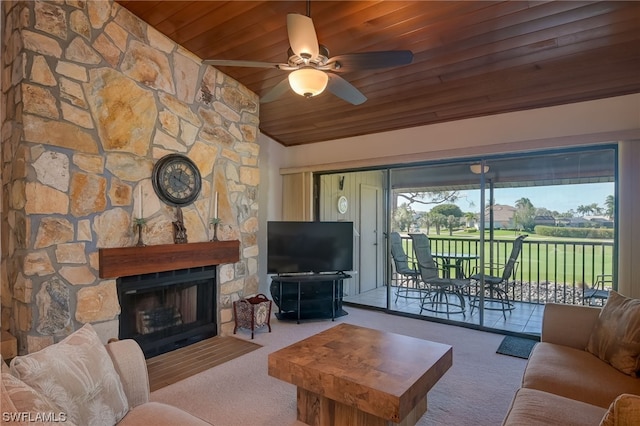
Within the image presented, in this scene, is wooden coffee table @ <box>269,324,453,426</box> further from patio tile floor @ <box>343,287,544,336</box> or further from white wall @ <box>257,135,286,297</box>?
white wall @ <box>257,135,286,297</box>

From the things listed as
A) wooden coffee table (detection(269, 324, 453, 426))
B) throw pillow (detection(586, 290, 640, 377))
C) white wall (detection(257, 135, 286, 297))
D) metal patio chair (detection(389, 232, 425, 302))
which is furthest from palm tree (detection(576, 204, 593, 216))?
white wall (detection(257, 135, 286, 297))

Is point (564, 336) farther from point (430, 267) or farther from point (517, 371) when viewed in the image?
point (430, 267)

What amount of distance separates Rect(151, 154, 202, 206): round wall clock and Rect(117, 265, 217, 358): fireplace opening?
2.51ft

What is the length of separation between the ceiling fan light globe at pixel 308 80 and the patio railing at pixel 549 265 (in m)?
3.10

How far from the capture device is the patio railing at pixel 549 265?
388 cm

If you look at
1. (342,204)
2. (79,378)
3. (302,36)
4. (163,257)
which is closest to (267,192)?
(342,204)

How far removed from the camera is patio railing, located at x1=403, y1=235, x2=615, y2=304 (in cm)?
388

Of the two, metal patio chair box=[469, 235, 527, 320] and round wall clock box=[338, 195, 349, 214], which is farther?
round wall clock box=[338, 195, 349, 214]

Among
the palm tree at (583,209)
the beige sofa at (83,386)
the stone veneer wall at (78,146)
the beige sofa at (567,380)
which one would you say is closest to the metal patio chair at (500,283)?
the palm tree at (583,209)

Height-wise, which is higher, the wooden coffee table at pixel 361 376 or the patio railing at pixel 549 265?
the patio railing at pixel 549 265

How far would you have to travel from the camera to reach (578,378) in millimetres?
1873

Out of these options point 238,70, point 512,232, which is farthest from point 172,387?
point 512,232

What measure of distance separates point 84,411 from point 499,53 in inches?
146

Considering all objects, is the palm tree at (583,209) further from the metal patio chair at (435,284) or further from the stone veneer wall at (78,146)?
the stone veneer wall at (78,146)
